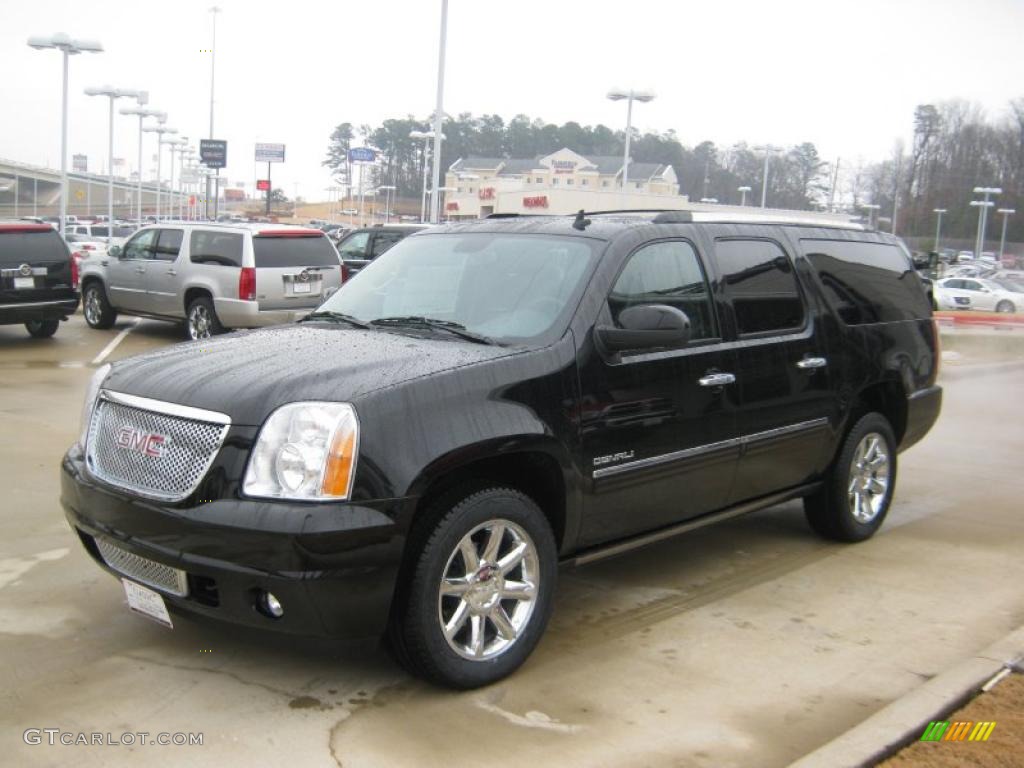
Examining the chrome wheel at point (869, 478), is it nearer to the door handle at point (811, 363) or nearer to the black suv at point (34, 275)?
the door handle at point (811, 363)

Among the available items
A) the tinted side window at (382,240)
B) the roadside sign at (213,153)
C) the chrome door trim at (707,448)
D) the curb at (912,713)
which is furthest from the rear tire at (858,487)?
the roadside sign at (213,153)

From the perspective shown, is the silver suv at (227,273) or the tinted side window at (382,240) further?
the tinted side window at (382,240)

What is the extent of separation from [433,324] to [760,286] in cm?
187

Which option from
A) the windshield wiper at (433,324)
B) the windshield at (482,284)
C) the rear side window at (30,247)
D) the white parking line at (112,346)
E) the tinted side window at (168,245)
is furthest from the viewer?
the tinted side window at (168,245)

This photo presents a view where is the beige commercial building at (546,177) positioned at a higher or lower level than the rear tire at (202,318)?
higher

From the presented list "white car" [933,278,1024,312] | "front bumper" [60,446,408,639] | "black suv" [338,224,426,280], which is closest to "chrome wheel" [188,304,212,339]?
"black suv" [338,224,426,280]

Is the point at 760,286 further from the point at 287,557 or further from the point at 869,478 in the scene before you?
the point at 287,557

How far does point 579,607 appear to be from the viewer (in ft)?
16.4

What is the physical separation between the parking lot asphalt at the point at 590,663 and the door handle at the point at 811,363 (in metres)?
1.14

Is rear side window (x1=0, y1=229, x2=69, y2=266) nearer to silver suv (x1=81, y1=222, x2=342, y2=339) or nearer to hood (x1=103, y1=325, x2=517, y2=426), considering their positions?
silver suv (x1=81, y1=222, x2=342, y2=339)

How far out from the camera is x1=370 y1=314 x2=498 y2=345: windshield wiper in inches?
174

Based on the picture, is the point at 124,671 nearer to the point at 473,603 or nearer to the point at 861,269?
the point at 473,603

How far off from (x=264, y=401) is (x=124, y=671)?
4.29ft

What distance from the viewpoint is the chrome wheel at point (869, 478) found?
6141 mm
